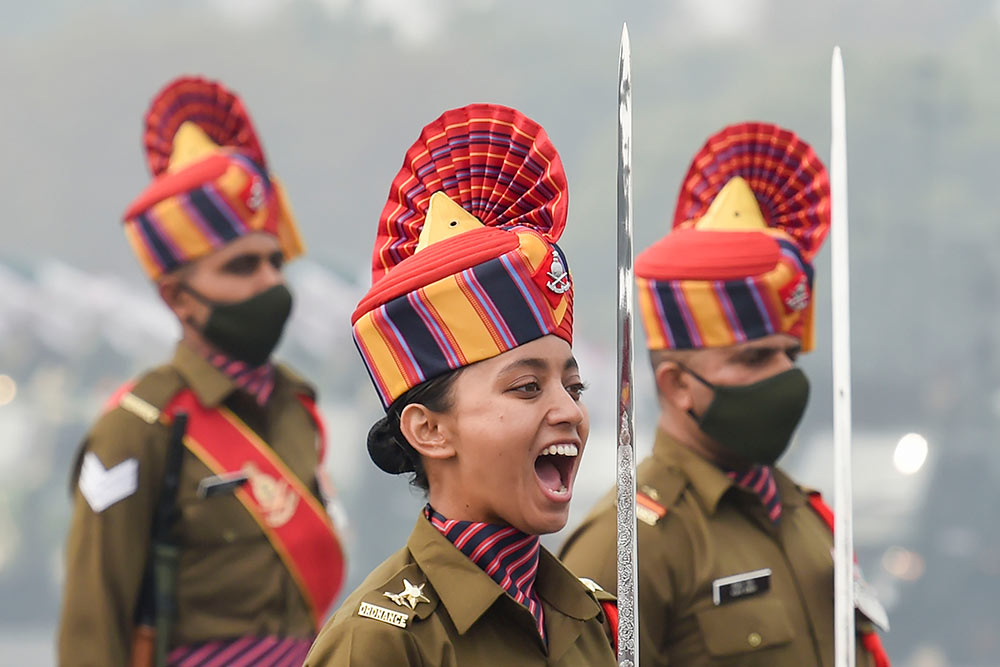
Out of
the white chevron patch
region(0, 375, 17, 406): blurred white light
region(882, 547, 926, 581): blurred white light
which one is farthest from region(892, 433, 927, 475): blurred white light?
the white chevron patch

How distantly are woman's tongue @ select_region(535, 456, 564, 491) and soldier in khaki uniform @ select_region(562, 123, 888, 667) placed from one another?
3.13 ft

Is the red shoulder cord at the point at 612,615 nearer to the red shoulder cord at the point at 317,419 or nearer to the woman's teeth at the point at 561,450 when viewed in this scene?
the woman's teeth at the point at 561,450

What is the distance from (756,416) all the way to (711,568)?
356 mm

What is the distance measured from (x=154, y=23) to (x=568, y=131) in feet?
7.18

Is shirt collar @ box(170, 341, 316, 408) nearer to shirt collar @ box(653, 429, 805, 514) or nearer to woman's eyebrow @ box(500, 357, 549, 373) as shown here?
shirt collar @ box(653, 429, 805, 514)

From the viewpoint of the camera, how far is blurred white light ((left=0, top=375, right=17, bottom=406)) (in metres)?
7.88

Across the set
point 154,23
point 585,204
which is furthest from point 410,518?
point 154,23

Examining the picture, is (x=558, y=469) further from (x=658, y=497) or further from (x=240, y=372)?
(x=240, y=372)

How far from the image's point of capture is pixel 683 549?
3365 millimetres

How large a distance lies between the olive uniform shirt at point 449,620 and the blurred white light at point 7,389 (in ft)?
19.8

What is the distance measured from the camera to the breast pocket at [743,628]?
327cm

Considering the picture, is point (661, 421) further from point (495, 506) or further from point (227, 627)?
point (495, 506)

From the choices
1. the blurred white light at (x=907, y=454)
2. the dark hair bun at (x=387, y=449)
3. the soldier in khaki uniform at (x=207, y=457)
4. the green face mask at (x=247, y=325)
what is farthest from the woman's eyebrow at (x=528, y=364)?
the blurred white light at (x=907, y=454)

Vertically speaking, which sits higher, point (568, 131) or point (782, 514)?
point (568, 131)
